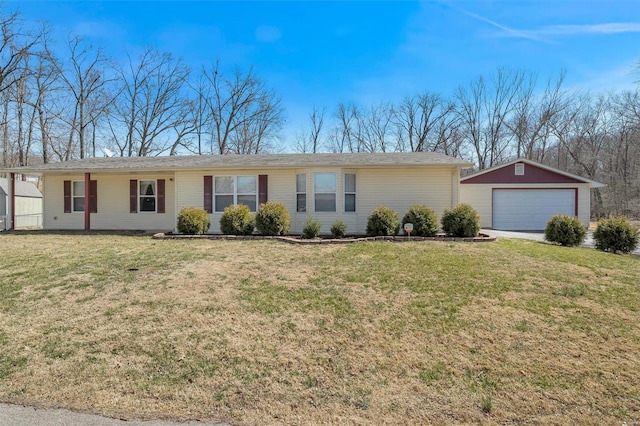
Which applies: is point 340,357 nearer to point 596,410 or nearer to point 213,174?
point 596,410

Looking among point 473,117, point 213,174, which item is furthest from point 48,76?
point 473,117

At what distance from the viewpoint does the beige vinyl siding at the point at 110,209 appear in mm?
13773

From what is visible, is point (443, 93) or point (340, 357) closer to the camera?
point (340, 357)

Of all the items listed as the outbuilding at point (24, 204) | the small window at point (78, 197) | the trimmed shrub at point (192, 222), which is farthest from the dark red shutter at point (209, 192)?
the outbuilding at point (24, 204)

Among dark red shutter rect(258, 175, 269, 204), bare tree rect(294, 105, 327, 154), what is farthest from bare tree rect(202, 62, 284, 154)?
dark red shutter rect(258, 175, 269, 204)

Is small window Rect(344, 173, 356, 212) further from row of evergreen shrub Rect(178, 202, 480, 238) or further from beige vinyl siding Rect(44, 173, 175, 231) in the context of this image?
beige vinyl siding Rect(44, 173, 175, 231)

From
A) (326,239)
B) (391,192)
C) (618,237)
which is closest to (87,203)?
(326,239)

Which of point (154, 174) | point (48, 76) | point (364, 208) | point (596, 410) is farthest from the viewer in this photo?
point (48, 76)

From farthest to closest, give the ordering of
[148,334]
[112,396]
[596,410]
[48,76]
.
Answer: [48,76] → [148,334] → [112,396] → [596,410]

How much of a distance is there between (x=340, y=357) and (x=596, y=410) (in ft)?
6.74

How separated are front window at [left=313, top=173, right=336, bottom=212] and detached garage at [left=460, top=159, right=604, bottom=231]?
858 cm

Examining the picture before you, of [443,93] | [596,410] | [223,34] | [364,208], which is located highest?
[443,93]

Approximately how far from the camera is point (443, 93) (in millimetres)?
31328

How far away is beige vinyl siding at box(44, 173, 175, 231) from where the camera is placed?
13773 mm
